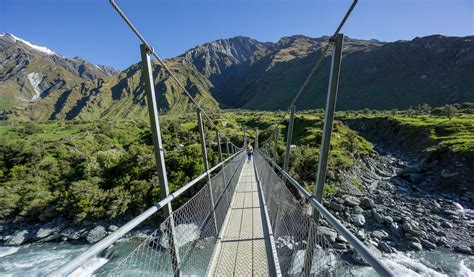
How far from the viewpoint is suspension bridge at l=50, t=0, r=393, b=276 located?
1.25 metres

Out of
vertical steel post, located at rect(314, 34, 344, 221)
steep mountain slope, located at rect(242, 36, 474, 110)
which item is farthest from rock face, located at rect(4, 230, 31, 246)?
steep mountain slope, located at rect(242, 36, 474, 110)

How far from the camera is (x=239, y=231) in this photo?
397 cm

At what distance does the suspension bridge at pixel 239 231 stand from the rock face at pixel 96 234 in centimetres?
713

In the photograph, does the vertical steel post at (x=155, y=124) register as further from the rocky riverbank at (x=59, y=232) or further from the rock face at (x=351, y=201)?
the rock face at (x=351, y=201)

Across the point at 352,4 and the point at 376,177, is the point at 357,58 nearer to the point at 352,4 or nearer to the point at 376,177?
the point at 376,177

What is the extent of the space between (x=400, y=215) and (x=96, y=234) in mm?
12355

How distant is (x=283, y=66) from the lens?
130125mm

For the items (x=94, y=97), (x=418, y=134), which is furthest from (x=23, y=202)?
(x=94, y=97)

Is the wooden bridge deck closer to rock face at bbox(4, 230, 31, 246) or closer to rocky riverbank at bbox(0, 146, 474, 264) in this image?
rocky riverbank at bbox(0, 146, 474, 264)

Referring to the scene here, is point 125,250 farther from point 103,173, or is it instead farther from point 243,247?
point 243,247

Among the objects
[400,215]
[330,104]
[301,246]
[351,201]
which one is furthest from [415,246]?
[330,104]

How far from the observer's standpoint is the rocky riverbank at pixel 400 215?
26.4ft

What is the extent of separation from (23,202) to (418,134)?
2846cm

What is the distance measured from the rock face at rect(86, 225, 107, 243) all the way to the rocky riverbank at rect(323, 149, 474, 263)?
28.5ft
